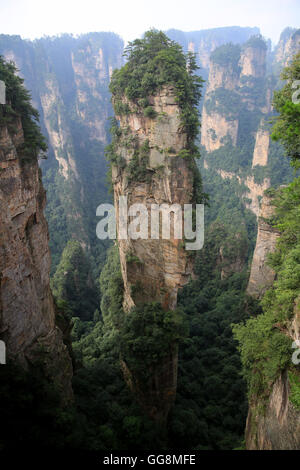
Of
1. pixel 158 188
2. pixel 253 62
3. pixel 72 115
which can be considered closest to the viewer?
pixel 158 188

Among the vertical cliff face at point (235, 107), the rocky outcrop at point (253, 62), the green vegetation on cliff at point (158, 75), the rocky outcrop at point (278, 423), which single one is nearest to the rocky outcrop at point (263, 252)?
the green vegetation on cliff at point (158, 75)

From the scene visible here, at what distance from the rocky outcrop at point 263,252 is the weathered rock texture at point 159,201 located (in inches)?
356

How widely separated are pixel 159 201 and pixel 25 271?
8.24m

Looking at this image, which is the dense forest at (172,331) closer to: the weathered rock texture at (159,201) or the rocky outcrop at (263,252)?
the weathered rock texture at (159,201)

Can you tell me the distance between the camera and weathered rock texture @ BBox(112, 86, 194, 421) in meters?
16.4

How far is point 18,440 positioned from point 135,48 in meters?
18.8

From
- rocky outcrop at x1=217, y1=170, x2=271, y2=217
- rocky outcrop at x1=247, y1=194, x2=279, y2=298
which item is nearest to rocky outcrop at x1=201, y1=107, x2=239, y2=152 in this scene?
rocky outcrop at x1=217, y1=170, x2=271, y2=217

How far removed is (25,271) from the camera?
483 inches

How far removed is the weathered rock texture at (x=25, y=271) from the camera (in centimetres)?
1112

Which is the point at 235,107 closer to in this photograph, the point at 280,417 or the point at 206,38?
the point at 280,417

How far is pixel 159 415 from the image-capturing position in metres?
17.3

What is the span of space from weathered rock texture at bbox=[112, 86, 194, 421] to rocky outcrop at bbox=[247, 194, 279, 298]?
9.05 metres

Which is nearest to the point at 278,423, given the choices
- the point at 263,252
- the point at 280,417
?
the point at 280,417

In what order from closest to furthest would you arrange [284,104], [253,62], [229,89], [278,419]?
[284,104], [278,419], [229,89], [253,62]
